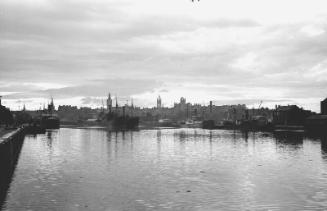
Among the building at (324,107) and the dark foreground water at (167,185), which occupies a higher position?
the building at (324,107)

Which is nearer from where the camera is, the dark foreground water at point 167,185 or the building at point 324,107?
the dark foreground water at point 167,185

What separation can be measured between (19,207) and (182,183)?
13173mm

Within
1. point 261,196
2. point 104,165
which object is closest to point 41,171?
point 104,165

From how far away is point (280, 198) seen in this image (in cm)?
2800

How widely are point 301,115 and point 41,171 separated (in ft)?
480

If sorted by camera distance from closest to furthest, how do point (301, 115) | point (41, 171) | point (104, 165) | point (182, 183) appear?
1. point (182, 183)
2. point (41, 171)
3. point (104, 165)
4. point (301, 115)

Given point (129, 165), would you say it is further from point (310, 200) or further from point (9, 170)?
point (310, 200)

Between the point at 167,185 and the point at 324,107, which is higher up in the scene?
the point at 324,107

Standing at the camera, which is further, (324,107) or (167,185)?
(324,107)

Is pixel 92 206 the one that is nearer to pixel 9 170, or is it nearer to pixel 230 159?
pixel 9 170

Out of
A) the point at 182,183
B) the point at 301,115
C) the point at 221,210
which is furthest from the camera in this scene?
the point at 301,115

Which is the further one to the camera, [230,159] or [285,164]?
[230,159]

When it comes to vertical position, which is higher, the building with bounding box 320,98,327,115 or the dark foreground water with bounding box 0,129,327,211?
the building with bounding box 320,98,327,115

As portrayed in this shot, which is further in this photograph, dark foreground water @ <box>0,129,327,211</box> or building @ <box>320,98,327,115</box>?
building @ <box>320,98,327,115</box>
